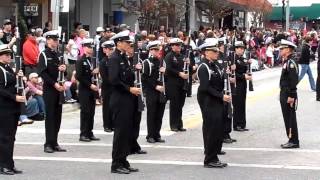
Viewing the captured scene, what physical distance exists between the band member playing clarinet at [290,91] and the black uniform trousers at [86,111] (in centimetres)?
386

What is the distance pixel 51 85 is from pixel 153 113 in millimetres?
2277

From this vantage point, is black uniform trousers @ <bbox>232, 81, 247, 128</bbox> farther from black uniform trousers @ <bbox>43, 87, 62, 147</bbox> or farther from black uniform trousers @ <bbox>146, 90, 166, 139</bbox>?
black uniform trousers @ <bbox>43, 87, 62, 147</bbox>

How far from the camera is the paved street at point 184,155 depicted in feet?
30.3

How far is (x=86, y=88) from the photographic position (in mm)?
12586

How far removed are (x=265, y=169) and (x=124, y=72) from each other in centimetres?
269

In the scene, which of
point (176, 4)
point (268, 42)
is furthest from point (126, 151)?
point (268, 42)

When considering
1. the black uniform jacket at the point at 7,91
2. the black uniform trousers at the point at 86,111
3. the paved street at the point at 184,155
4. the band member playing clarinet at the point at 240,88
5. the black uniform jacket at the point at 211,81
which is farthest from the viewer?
the band member playing clarinet at the point at 240,88

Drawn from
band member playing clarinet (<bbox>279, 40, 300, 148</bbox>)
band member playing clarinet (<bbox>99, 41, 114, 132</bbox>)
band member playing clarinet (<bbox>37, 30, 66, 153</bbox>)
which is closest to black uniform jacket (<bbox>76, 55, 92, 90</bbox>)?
band member playing clarinet (<bbox>99, 41, 114, 132</bbox>)

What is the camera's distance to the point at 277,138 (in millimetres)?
12805

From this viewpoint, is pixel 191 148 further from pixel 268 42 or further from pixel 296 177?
pixel 268 42

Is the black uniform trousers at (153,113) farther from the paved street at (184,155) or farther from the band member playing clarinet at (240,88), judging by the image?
the band member playing clarinet at (240,88)

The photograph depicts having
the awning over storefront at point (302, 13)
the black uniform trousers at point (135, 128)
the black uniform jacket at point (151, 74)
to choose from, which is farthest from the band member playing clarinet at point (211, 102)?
the awning over storefront at point (302, 13)

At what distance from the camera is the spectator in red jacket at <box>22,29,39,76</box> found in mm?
17609

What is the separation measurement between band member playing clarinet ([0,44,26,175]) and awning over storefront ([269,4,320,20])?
60.1 meters
